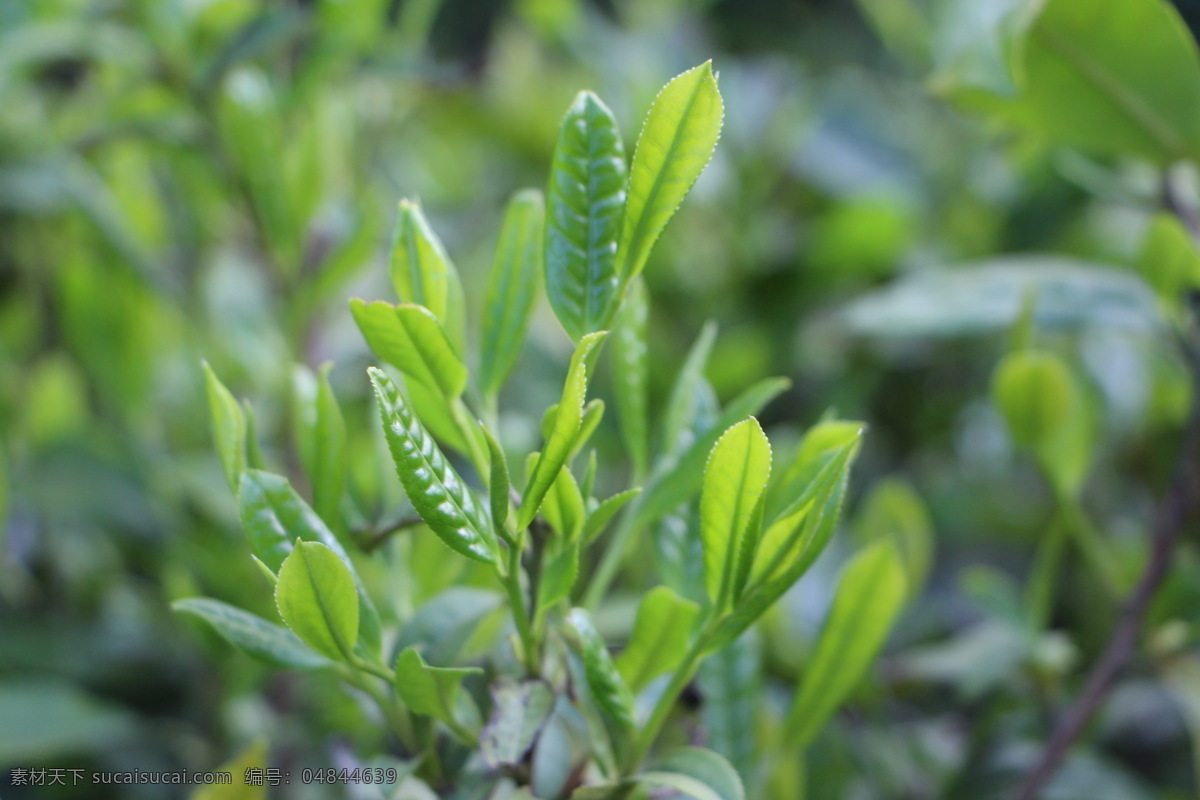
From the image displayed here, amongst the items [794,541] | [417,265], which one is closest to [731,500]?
[794,541]

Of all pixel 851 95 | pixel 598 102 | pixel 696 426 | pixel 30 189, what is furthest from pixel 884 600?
pixel 851 95

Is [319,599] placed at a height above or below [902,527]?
above

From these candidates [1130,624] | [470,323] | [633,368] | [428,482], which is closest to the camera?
[428,482]

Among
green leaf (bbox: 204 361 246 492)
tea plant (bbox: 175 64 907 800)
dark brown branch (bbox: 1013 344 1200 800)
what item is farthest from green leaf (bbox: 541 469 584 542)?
dark brown branch (bbox: 1013 344 1200 800)

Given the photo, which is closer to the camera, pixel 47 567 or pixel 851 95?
pixel 47 567

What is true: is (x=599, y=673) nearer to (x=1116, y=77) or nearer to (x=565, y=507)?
(x=565, y=507)

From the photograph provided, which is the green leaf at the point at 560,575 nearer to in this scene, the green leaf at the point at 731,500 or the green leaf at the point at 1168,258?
the green leaf at the point at 731,500

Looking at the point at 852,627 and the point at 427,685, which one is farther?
the point at 852,627

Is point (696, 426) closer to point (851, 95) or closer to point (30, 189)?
point (30, 189)
